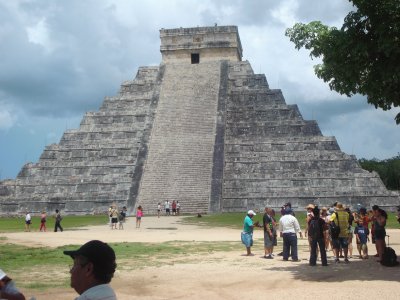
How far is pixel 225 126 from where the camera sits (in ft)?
103

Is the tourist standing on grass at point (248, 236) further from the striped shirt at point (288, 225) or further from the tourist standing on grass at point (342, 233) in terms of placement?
the tourist standing on grass at point (342, 233)

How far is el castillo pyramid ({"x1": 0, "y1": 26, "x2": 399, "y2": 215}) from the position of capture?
90.3ft

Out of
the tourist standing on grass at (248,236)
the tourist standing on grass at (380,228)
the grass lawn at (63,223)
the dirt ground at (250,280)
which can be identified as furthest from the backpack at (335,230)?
the grass lawn at (63,223)

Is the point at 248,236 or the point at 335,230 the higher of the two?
the point at 335,230

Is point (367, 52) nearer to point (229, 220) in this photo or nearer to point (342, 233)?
point (342, 233)

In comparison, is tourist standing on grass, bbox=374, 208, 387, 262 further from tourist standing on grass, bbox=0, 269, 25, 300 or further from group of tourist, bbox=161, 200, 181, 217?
group of tourist, bbox=161, 200, 181, 217

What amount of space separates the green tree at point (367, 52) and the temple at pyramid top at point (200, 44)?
28.6m

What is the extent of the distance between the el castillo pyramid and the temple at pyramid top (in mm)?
2756

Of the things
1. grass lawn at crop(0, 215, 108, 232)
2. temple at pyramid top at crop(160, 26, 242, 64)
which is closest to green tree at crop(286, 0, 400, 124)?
grass lawn at crop(0, 215, 108, 232)

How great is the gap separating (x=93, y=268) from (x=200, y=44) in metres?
36.2

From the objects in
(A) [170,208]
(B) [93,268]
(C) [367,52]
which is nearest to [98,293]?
(B) [93,268]

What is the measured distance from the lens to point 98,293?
9.87 feet

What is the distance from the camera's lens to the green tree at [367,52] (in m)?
8.62

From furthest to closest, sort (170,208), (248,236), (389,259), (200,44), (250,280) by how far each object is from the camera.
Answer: (200,44) → (170,208) → (248,236) → (389,259) → (250,280)
